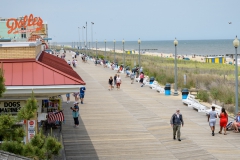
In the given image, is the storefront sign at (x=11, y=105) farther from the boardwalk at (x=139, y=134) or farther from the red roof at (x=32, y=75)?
the boardwalk at (x=139, y=134)

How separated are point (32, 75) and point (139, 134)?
7651 mm

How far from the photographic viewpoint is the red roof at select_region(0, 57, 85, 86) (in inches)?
500

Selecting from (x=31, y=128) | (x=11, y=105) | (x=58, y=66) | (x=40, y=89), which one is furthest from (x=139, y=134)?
(x=40, y=89)

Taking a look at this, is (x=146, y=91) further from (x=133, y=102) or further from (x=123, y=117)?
(x=123, y=117)

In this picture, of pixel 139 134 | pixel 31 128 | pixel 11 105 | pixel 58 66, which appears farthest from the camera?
pixel 139 134

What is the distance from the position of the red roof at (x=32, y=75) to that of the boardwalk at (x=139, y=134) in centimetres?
380

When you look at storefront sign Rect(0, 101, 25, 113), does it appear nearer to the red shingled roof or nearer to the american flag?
the red shingled roof

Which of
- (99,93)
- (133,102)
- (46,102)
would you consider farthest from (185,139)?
(99,93)

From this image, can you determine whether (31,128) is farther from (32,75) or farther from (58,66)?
(58,66)

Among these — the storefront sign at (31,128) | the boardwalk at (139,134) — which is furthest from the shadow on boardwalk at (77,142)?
the storefront sign at (31,128)

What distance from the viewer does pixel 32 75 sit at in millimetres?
13070

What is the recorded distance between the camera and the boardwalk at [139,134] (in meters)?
16.4

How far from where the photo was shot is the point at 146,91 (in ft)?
113

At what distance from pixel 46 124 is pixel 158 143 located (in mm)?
5026
